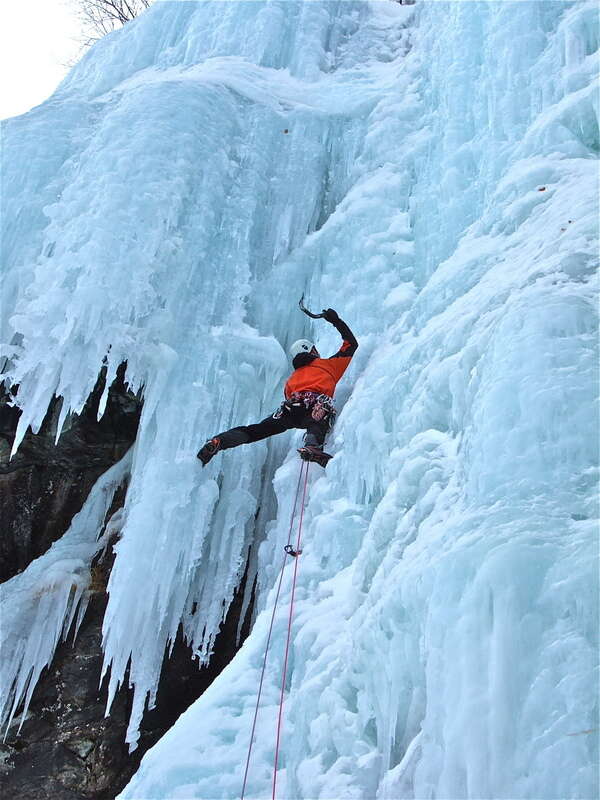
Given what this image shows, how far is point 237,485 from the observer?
4742mm

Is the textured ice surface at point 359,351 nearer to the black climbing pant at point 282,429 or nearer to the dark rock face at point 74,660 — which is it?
the black climbing pant at point 282,429

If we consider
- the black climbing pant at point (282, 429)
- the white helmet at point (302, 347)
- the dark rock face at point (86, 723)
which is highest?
the white helmet at point (302, 347)

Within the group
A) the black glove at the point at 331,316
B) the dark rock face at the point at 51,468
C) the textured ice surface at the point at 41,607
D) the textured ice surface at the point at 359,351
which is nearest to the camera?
the textured ice surface at the point at 359,351

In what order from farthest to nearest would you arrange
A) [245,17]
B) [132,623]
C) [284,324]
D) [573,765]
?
[245,17] → [284,324] → [132,623] → [573,765]

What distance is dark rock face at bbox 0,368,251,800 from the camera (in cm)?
491

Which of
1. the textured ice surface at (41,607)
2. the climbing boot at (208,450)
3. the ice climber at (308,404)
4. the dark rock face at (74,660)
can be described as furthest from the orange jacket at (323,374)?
the textured ice surface at (41,607)

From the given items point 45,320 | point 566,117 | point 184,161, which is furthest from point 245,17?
point 566,117

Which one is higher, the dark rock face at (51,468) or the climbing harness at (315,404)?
the dark rock face at (51,468)

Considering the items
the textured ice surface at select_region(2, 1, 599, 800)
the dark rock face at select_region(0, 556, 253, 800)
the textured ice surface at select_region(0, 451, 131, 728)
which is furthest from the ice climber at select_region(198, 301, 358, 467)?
the textured ice surface at select_region(0, 451, 131, 728)

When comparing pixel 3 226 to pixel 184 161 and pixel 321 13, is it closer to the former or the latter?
pixel 184 161

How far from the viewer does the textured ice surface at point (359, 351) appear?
1.87 metres

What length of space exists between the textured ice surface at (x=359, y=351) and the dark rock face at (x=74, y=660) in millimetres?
539

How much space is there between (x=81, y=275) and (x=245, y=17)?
11.6 ft

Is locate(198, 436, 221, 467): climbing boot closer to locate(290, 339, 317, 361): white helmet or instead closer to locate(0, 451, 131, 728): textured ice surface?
locate(290, 339, 317, 361): white helmet
